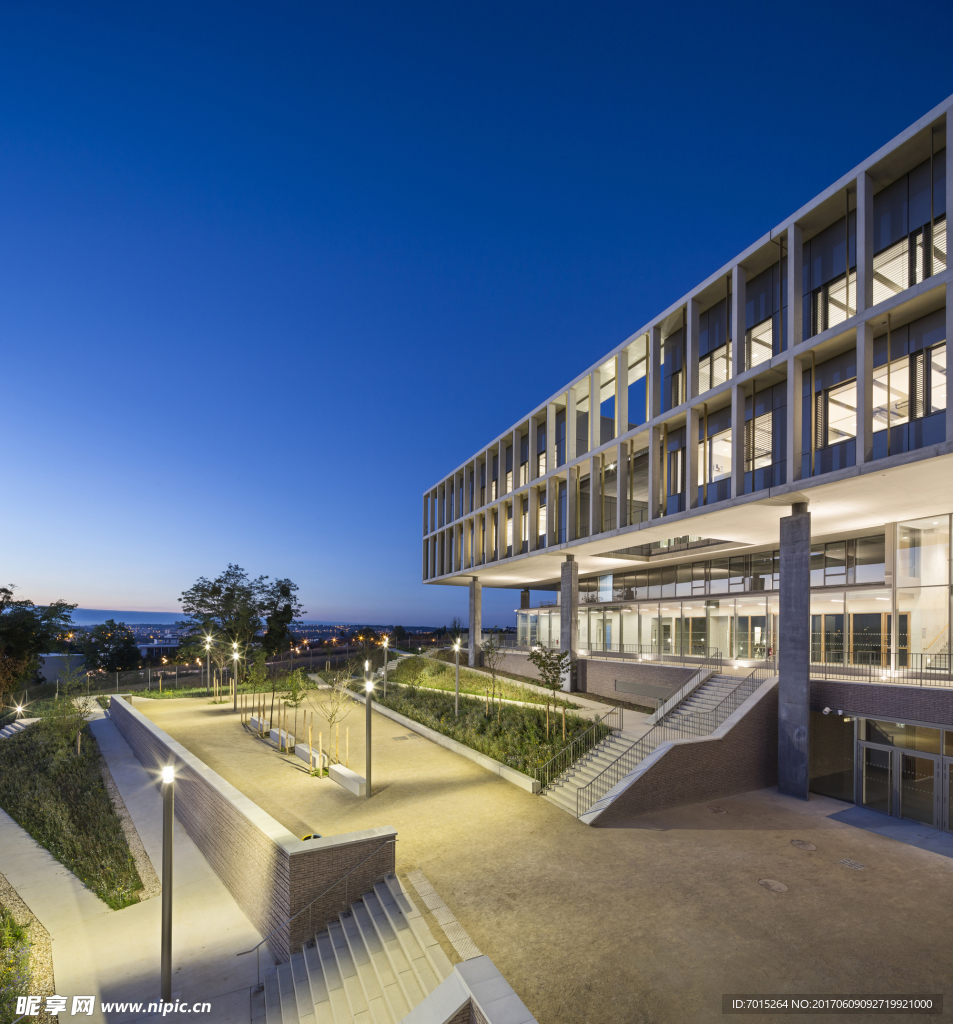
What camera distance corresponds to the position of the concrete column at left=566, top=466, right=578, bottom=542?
105 ft

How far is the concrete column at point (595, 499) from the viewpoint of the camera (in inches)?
1168

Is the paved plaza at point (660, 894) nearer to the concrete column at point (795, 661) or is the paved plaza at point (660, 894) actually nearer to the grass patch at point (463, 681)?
the concrete column at point (795, 661)

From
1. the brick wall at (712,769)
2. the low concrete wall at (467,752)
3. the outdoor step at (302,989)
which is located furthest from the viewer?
the low concrete wall at (467,752)

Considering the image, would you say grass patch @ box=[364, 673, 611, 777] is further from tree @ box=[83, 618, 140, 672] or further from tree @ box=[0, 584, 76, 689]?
tree @ box=[83, 618, 140, 672]

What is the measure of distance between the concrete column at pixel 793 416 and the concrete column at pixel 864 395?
6.75ft

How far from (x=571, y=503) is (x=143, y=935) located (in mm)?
24536

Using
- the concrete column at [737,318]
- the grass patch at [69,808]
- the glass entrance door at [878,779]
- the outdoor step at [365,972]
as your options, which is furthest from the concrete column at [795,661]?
the grass patch at [69,808]

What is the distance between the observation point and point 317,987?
35.2 ft

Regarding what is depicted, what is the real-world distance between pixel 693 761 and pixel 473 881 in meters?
8.57

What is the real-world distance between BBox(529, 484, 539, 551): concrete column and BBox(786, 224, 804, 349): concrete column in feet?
60.3

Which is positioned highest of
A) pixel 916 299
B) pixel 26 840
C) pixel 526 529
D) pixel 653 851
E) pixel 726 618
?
pixel 916 299

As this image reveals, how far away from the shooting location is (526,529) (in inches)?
1522

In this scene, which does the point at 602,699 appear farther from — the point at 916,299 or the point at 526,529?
the point at 916,299

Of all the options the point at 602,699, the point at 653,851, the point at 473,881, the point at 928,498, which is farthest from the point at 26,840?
the point at 928,498
